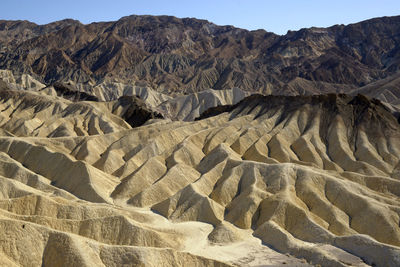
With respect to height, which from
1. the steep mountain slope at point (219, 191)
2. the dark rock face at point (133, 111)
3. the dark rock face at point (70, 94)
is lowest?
the steep mountain slope at point (219, 191)

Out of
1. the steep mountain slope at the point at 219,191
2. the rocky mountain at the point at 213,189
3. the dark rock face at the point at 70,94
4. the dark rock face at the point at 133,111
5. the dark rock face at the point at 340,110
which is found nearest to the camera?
the rocky mountain at the point at 213,189

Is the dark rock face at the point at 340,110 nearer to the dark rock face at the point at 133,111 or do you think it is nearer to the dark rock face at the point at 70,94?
the dark rock face at the point at 133,111

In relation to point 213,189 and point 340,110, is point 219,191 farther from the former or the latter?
point 340,110

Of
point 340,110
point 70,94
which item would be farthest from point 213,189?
point 70,94

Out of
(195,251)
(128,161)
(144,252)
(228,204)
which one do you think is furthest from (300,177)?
(144,252)

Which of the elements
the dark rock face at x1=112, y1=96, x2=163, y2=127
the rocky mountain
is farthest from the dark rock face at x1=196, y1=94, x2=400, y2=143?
the dark rock face at x1=112, y1=96, x2=163, y2=127

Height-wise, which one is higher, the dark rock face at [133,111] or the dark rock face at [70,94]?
the dark rock face at [70,94]

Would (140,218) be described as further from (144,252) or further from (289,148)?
(289,148)

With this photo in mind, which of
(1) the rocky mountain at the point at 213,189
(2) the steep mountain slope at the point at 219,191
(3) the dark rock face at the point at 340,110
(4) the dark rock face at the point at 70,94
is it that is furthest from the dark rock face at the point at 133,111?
(3) the dark rock face at the point at 340,110

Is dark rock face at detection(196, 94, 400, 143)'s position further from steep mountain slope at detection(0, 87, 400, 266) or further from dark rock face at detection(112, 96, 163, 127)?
dark rock face at detection(112, 96, 163, 127)
